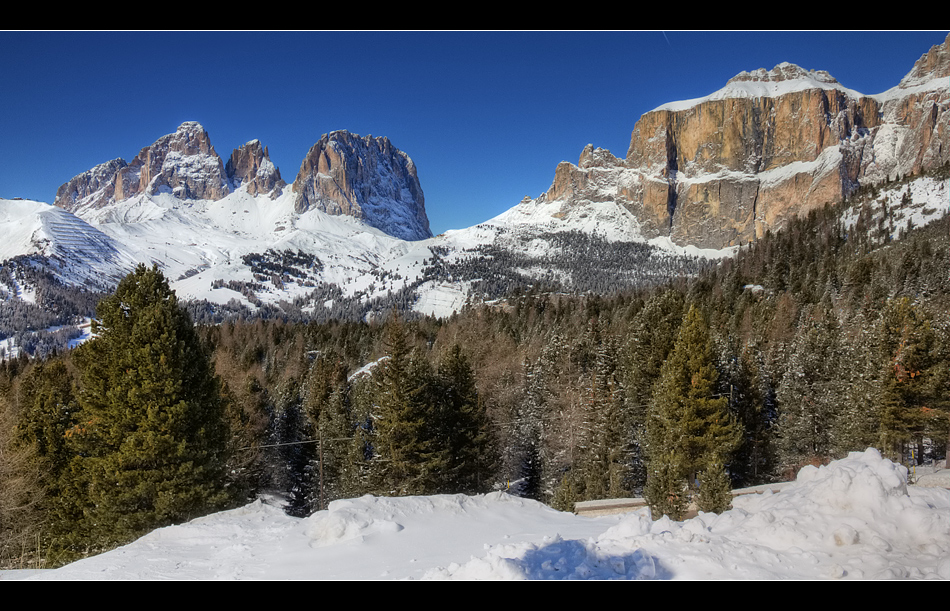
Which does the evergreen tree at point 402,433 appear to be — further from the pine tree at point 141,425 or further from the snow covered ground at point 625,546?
the snow covered ground at point 625,546

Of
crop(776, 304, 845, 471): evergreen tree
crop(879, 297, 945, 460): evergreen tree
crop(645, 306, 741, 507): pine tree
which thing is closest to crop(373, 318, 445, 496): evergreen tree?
crop(645, 306, 741, 507): pine tree

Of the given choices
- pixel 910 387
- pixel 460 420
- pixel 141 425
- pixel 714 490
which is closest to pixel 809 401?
pixel 910 387

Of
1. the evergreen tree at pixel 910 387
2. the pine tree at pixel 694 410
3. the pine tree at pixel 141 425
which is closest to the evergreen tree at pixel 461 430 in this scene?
the pine tree at pixel 694 410

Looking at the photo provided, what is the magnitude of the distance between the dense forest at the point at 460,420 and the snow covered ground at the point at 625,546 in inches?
243

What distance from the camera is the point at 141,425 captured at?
16.9m

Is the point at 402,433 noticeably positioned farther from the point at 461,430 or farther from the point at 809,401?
the point at 809,401

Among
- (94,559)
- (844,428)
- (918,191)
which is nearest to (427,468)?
(94,559)

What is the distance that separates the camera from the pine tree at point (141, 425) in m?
16.6

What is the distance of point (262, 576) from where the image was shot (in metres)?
8.05

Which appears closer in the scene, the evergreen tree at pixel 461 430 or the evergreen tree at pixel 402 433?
the evergreen tree at pixel 402 433

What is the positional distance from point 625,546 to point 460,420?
23.4 meters

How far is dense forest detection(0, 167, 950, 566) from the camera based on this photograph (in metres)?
17.1

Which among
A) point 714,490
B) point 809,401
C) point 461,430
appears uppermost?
point 809,401
